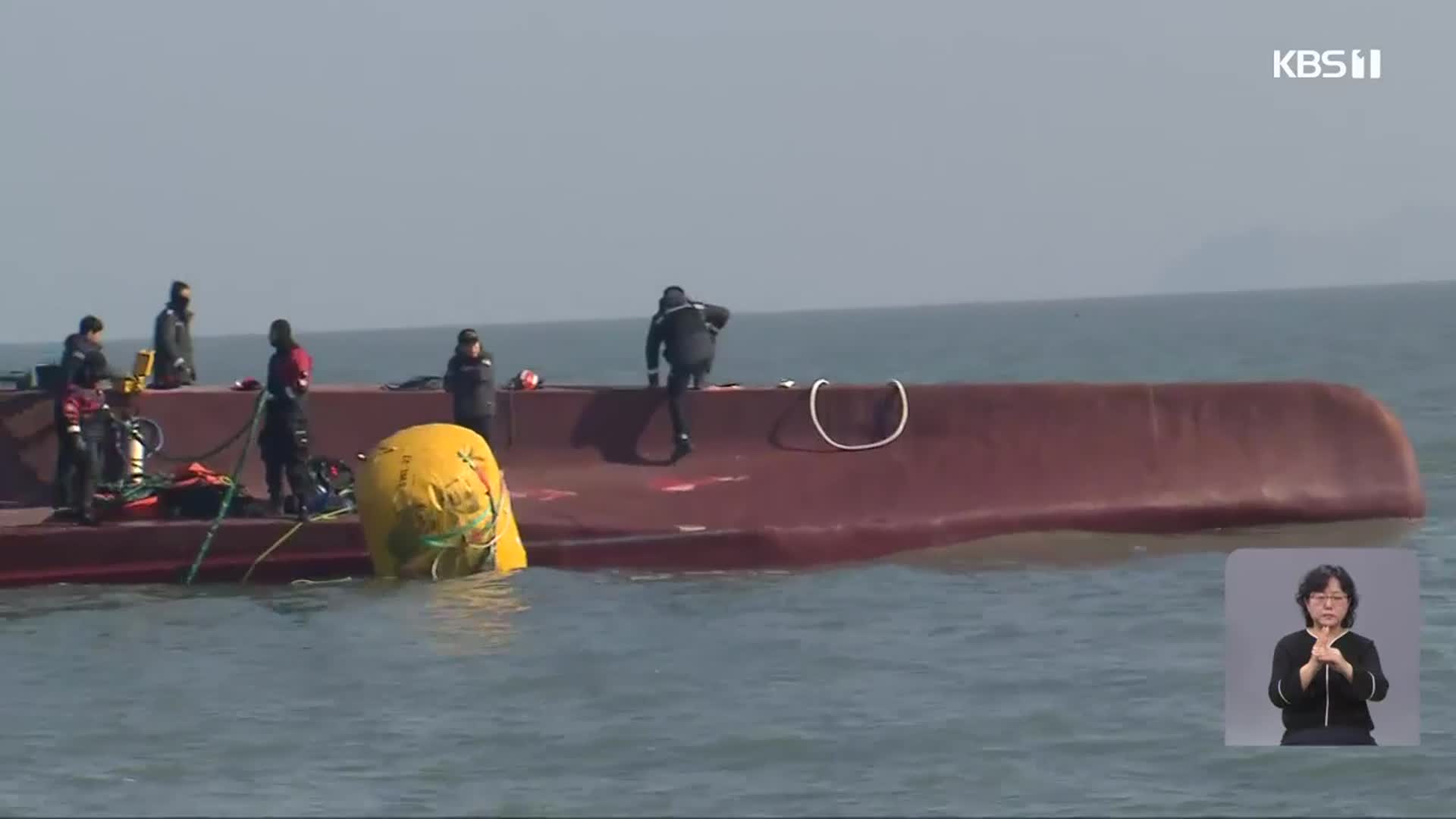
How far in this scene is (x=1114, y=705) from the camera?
14055mm

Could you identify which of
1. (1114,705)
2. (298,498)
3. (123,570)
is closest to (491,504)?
(298,498)

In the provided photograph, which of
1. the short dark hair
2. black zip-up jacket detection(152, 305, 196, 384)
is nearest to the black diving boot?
black zip-up jacket detection(152, 305, 196, 384)

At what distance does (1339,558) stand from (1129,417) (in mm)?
10325

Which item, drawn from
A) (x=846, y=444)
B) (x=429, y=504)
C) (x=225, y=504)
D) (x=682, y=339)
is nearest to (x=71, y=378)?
(x=225, y=504)

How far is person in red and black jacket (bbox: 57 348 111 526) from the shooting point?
18.4m

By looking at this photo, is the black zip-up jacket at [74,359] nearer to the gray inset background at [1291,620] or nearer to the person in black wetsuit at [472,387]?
the person in black wetsuit at [472,387]

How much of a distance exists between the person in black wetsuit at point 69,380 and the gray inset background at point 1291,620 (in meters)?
11.4

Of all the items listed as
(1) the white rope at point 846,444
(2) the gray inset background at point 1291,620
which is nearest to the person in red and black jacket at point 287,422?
(1) the white rope at point 846,444

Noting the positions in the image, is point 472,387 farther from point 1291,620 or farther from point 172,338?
point 1291,620

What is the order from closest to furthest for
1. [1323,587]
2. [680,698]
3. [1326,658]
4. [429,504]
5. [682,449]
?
[1326,658], [1323,587], [680,698], [429,504], [682,449]

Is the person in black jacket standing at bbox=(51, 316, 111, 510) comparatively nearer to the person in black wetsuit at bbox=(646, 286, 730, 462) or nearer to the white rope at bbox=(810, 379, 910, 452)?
the person in black wetsuit at bbox=(646, 286, 730, 462)

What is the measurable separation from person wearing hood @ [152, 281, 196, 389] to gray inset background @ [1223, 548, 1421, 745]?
1319 cm

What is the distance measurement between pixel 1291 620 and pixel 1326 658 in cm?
36

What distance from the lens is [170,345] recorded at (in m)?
21.1
